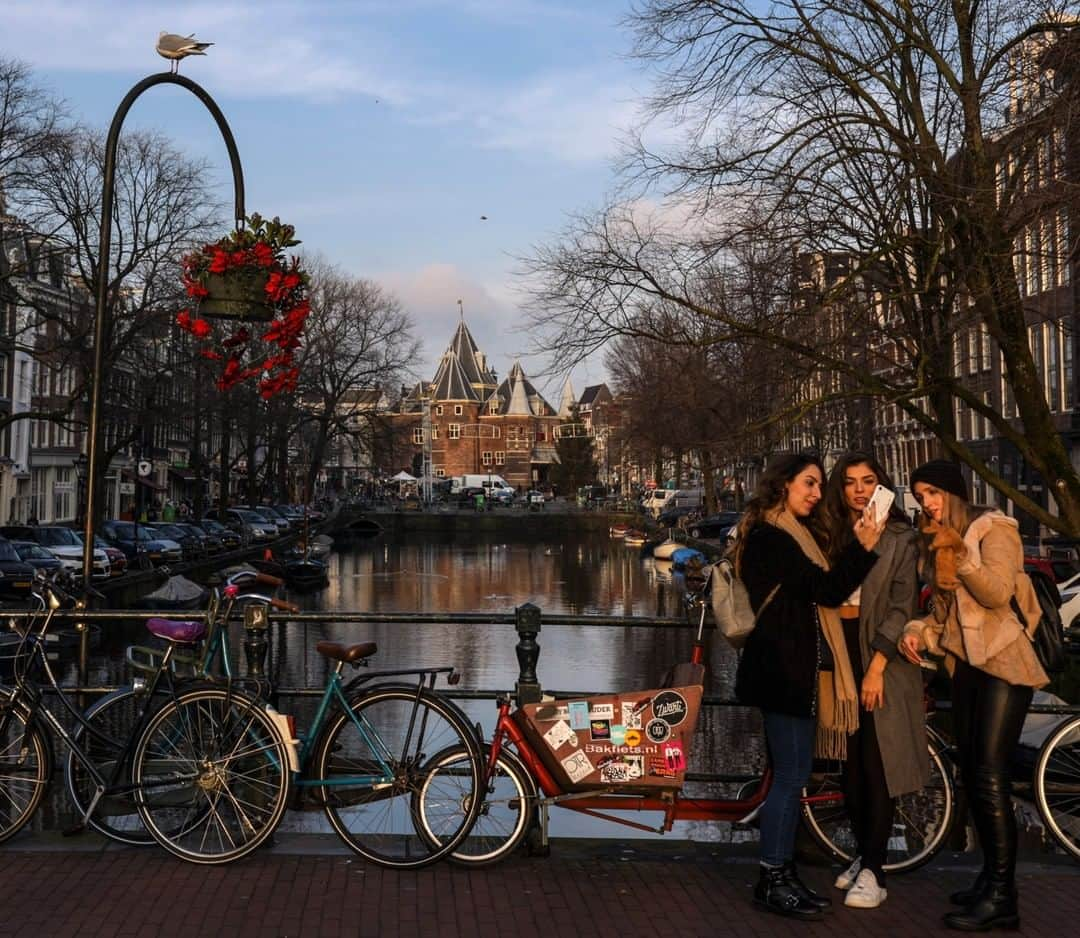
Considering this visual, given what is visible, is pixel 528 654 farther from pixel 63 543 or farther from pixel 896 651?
pixel 63 543

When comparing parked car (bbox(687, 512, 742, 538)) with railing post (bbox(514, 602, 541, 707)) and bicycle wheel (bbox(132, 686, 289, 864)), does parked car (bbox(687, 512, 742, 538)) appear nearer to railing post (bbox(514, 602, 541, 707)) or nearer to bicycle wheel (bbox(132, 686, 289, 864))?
railing post (bbox(514, 602, 541, 707))

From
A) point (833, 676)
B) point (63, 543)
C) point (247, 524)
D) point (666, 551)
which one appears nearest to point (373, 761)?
point (833, 676)

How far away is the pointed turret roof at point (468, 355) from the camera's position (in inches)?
7018

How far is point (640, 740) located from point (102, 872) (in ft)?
8.35

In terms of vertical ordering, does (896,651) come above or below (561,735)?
above

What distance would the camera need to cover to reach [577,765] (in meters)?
6.55

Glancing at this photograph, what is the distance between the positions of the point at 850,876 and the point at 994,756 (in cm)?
85

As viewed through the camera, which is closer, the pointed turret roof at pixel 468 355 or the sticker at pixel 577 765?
the sticker at pixel 577 765

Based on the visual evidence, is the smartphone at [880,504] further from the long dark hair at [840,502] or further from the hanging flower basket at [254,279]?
the hanging flower basket at [254,279]

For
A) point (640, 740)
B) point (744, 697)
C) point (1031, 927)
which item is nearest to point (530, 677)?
point (640, 740)

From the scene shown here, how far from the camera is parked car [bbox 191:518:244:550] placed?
55.2 metres

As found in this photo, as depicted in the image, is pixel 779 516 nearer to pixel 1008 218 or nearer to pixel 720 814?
pixel 720 814

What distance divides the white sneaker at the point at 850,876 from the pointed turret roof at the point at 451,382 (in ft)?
550

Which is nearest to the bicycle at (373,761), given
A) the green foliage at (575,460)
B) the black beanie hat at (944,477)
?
the black beanie hat at (944,477)
